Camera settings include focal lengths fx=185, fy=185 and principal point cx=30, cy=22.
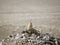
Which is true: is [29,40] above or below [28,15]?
below

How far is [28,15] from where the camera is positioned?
95.7 inches

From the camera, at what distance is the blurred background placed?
93.4 inches

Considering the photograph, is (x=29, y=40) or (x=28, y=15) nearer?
(x=29, y=40)

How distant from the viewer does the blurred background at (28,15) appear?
237 centimetres

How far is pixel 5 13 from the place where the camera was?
97.2 inches

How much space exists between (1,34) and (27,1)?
21.7 inches

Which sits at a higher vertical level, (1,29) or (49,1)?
(49,1)

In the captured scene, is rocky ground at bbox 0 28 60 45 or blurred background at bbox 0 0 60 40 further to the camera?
blurred background at bbox 0 0 60 40

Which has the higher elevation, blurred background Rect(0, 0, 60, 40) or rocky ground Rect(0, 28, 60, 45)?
blurred background Rect(0, 0, 60, 40)

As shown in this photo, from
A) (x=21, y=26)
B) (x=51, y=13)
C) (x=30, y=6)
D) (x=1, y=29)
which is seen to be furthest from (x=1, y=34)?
(x=51, y=13)

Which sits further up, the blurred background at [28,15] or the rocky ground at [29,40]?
the blurred background at [28,15]

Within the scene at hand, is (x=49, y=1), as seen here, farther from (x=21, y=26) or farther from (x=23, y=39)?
(x=23, y=39)

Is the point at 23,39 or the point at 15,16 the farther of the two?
the point at 15,16

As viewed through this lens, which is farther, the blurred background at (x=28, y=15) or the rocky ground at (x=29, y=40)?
the blurred background at (x=28, y=15)
